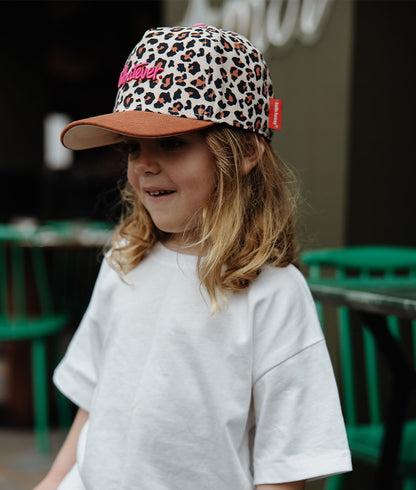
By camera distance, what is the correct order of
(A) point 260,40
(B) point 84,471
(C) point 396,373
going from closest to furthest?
(B) point 84,471
(C) point 396,373
(A) point 260,40

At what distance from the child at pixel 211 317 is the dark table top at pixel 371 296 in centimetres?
39

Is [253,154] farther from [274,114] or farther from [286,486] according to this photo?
[286,486]

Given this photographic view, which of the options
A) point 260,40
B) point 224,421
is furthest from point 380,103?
point 224,421

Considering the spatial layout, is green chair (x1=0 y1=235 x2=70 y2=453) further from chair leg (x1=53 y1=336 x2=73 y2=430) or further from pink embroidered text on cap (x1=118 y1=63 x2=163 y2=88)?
pink embroidered text on cap (x1=118 y1=63 x2=163 y2=88)

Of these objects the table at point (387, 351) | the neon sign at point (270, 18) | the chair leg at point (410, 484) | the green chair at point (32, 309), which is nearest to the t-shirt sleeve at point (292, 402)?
the table at point (387, 351)

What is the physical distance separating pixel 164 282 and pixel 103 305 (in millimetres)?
147

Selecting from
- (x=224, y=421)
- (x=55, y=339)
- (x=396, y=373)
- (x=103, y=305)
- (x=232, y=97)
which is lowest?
(x=55, y=339)

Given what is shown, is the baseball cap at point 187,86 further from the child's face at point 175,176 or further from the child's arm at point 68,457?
the child's arm at point 68,457

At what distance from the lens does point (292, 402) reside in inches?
37.6

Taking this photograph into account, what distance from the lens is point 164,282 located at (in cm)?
108

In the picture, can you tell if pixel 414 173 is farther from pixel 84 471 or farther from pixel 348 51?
pixel 84 471

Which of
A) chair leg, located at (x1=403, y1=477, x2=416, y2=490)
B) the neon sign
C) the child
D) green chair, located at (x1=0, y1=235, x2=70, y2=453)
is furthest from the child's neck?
green chair, located at (x1=0, y1=235, x2=70, y2=453)

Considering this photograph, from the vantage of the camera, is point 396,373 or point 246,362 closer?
point 246,362

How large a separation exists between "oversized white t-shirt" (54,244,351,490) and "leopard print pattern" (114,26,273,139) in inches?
9.9
